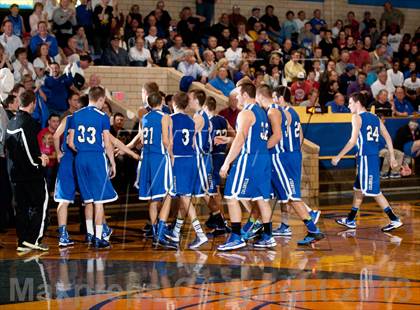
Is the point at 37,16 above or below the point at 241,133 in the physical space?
above

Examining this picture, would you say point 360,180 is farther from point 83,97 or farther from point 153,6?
point 153,6

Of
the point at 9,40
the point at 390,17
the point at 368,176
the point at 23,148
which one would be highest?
the point at 390,17

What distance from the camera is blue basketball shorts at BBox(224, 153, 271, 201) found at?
12188mm

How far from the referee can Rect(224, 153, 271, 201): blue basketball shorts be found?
2.33 metres

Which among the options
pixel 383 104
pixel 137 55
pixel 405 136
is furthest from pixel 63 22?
pixel 405 136

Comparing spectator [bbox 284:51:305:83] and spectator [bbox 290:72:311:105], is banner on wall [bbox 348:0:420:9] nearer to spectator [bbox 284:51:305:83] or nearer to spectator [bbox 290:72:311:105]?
spectator [bbox 284:51:305:83]

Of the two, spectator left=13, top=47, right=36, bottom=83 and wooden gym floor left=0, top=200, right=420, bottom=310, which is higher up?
spectator left=13, top=47, right=36, bottom=83

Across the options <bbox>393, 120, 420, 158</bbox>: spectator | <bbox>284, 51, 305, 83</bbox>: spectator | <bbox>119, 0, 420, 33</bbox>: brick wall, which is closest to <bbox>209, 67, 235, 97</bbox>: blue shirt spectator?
<bbox>284, 51, 305, 83</bbox>: spectator

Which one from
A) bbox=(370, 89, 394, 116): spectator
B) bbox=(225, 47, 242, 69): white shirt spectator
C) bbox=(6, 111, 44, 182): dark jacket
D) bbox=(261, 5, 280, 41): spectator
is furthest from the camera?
bbox=(261, 5, 280, 41): spectator

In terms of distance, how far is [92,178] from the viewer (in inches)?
495

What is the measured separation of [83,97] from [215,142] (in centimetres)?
188

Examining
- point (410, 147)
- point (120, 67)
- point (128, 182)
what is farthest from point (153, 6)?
point (128, 182)

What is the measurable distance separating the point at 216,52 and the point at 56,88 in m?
4.81

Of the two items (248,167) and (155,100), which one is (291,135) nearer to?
(248,167)
